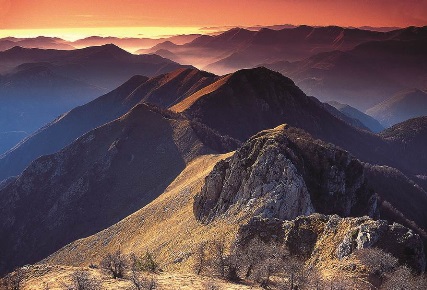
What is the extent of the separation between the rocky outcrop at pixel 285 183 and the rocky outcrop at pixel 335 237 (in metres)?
14.0

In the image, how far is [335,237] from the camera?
193 feet

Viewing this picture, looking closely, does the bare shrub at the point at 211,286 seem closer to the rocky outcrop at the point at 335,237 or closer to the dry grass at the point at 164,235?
the dry grass at the point at 164,235

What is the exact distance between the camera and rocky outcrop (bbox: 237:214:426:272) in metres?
54.3

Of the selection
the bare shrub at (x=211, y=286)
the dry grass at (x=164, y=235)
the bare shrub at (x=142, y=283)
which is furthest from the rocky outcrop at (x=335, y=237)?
the bare shrub at (x=142, y=283)

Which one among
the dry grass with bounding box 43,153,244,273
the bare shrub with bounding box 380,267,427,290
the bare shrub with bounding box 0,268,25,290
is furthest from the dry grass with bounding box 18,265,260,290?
the bare shrub with bounding box 380,267,427,290

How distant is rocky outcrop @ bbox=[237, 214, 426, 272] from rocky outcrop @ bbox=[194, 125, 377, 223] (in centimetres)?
1398

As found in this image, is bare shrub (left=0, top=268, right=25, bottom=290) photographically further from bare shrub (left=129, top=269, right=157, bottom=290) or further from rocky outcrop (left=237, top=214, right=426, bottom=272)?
rocky outcrop (left=237, top=214, right=426, bottom=272)

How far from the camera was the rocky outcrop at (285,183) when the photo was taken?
272 feet

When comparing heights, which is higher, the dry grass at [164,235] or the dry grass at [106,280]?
the dry grass at [106,280]

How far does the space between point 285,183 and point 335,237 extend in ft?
86.6

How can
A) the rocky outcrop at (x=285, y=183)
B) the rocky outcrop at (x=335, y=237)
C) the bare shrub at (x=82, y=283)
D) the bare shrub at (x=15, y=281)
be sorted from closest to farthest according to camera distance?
1. the bare shrub at (x=82, y=283)
2. the bare shrub at (x=15, y=281)
3. the rocky outcrop at (x=335, y=237)
4. the rocky outcrop at (x=285, y=183)

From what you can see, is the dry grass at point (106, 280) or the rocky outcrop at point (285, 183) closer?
the dry grass at point (106, 280)

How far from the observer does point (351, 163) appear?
373 feet

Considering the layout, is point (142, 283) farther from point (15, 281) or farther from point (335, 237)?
point (335, 237)
